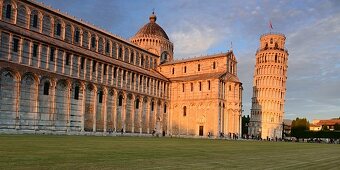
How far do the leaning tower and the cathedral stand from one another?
30999 millimetres

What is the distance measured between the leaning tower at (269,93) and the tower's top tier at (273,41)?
81 cm

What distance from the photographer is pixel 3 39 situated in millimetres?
38938

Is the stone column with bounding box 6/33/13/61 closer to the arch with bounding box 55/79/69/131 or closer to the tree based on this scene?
the arch with bounding box 55/79/69/131

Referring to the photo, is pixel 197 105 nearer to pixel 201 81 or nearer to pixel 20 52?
pixel 201 81

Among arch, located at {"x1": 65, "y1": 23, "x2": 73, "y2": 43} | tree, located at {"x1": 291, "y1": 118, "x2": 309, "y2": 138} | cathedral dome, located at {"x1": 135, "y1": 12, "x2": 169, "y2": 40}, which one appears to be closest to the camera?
arch, located at {"x1": 65, "y1": 23, "x2": 73, "y2": 43}

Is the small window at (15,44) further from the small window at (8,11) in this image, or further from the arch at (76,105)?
the arch at (76,105)

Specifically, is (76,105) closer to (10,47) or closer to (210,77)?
(10,47)

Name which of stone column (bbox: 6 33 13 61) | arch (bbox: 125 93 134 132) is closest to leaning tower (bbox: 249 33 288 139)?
arch (bbox: 125 93 134 132)

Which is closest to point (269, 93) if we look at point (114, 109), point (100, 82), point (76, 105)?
point (114, 109)

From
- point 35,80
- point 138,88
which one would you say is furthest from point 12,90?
point 138,88

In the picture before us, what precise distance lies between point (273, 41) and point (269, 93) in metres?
15.7

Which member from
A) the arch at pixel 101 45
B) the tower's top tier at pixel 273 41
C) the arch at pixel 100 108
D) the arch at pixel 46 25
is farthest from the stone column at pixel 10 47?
the tower's top tier at pixel 273 41

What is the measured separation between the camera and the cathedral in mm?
40719

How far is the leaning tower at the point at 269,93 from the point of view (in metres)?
100
